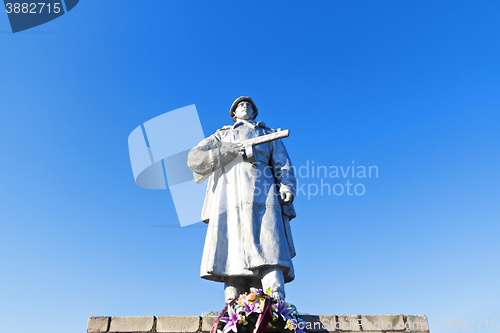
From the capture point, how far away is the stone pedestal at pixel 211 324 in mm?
4445

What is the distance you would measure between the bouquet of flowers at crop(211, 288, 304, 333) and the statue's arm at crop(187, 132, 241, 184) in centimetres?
230

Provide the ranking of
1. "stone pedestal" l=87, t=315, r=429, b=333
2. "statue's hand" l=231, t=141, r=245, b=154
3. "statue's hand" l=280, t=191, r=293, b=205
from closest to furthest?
"stone pedestal" l=87, t=315, r=429, b=333 < "statue's hand" l=280, t=191, r=293, b=205 < "statue's hand" l=231, t=141, r=245, b=154

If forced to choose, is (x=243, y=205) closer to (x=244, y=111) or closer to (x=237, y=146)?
(x=237, y=146)

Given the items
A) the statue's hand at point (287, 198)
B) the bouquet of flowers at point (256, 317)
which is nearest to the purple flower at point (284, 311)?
the bouquet of flowers at point (256, 317)

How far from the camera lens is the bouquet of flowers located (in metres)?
3.94

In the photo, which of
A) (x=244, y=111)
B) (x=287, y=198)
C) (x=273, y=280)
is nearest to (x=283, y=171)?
(x=287, y=198)

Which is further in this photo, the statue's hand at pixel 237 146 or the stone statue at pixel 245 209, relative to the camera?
the statue's hand at pixel 237 146

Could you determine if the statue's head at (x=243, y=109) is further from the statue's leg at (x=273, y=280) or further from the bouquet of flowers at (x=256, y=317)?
the bouquet of flowers at (x=256, y=317)

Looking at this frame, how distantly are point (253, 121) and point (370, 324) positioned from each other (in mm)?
3658

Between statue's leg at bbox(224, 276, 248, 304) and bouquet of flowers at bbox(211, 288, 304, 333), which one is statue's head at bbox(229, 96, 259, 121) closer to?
statue's leg at bbox(224, 276, 248, 304)

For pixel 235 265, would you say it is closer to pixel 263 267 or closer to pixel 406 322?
pixel 263 267

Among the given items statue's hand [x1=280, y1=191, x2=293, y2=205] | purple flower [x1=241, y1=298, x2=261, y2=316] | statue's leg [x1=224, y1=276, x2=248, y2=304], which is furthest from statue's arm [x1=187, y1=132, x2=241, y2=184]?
purple flower [x1=241, y1=298, x2=261, y2=316]

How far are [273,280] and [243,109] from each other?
3148mm

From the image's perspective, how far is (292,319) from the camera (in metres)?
4.04
